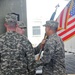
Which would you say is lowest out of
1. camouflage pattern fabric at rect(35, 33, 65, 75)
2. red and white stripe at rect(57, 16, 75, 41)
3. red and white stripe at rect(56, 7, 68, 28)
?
camouflage pattern fabric at rect(35, 33, 65, 75)

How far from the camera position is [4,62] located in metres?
3.40

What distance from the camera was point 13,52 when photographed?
340cm

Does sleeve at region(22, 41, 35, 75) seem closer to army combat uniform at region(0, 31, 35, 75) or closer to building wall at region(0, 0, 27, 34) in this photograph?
army combat uniform at region(0, 31, 35, 75)

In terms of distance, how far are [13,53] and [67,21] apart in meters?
2.05

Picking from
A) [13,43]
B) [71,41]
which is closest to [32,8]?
[71,41]

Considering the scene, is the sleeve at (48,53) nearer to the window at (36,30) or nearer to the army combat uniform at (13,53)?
the army combat uniform at (13,53)

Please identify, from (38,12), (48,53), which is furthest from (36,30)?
(48,53)

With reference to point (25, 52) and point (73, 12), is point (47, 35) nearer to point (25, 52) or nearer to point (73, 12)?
point (25, 52)

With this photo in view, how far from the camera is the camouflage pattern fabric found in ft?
12.6

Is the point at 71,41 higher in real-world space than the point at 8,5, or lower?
lower

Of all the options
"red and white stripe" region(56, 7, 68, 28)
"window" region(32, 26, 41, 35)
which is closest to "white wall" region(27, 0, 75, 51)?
"window" region(32, 26, 41, 35)

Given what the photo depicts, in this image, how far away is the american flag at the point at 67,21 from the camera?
16.2 feet

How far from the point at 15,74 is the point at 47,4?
1.62 m

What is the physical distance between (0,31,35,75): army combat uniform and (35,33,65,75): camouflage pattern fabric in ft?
1.48
